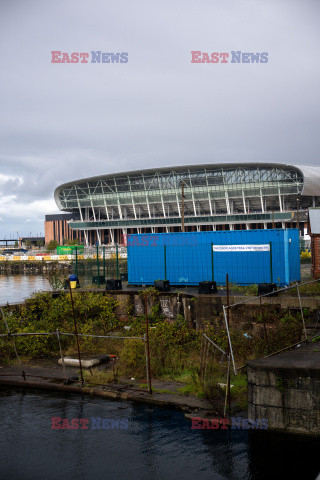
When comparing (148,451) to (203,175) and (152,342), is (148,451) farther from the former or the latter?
(203,175)

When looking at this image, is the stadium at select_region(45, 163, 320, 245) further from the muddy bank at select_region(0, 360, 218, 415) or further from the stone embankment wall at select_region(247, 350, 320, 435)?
the stone embankment wall at select_region(247, 350, 320, 435)

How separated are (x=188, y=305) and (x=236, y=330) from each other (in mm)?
2871

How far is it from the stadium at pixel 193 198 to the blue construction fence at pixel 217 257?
279 feet

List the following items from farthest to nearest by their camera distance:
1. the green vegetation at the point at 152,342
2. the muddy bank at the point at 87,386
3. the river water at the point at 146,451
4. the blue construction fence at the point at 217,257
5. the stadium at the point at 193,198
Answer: the stadium at the point at 193,198 → the blue construction fence at the point at 217,257 → the green vegetation at the point at 152,342 → the muddy bank at the point at 87,386 → the river water at the point at 146,451

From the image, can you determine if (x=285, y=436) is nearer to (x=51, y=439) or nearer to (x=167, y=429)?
(x=167, y=429)

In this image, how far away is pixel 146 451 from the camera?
8773 millimetres

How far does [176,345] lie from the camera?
1446 cm

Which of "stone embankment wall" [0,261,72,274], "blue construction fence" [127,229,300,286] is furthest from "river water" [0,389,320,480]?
"stone embankment wall" [0,261,72,274]

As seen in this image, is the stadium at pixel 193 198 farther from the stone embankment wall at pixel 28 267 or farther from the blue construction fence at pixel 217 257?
the blue construction fence at pixel 217 257

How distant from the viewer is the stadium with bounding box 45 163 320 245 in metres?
106

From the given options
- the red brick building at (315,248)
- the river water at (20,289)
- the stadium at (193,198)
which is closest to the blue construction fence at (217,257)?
the red brick building at (315,248)

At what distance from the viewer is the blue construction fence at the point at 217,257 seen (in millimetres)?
18859

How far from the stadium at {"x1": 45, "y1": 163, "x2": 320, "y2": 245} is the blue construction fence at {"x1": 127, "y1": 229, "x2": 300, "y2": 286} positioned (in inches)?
3353

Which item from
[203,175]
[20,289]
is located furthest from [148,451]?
[203,175]
